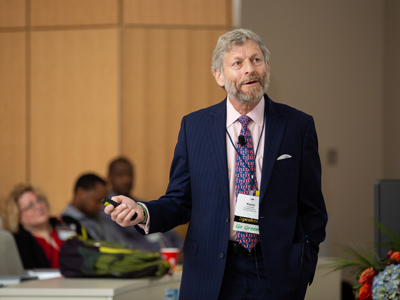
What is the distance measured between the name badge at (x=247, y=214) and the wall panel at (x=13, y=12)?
5.05 metres

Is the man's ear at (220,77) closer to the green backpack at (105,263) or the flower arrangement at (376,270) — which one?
the flower arrangement at (376,270)

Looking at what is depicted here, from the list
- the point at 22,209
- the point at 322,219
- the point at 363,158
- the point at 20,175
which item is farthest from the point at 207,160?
the point at 363,158

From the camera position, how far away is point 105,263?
2613 millimetres

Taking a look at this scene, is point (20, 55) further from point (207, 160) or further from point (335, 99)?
point (207, 160)

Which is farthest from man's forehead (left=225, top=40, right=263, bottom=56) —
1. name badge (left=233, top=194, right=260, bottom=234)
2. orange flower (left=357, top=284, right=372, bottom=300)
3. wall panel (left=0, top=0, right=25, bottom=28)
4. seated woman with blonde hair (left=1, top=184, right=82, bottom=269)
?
wall panel (left=0, top=0, right=25, bottom=28)

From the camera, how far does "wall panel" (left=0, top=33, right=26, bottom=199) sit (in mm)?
5898

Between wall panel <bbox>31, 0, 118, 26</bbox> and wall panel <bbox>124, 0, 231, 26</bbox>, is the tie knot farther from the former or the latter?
wall panel <bbox>31, 0, 118, 26</bbox>

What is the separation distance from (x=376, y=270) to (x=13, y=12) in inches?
214

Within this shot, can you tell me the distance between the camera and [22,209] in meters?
3.99

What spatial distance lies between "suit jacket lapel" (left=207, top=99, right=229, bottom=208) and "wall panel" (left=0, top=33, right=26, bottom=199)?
459 centimetres

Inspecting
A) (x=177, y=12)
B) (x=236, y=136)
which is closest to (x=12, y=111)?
(x=177, y=12)

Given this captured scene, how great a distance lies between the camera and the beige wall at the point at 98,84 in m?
5.67

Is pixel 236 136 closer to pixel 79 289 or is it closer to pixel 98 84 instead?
pixel 79 289

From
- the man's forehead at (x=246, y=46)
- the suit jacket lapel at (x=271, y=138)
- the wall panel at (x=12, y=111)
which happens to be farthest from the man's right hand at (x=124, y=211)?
the wall panel at (x=12, y=111)
